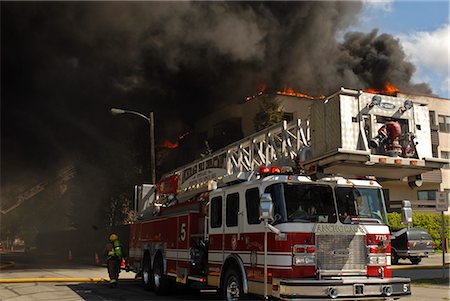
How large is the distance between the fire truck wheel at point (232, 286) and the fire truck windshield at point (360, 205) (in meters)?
1.80

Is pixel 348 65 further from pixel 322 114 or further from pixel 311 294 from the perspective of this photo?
pixel 311 294

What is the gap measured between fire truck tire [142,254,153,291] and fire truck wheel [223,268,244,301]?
391cm

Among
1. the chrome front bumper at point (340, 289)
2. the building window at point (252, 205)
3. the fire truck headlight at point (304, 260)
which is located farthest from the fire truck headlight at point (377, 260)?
the building window at point (252, 205)

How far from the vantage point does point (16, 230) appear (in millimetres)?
66438

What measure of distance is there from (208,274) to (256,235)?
180 centimetres

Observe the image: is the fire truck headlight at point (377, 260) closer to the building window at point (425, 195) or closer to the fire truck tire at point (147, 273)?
the fire truck tire at point (147, 273)

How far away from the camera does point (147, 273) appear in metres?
11.3

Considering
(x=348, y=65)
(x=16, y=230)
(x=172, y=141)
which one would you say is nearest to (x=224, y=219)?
(x=172, y=141)

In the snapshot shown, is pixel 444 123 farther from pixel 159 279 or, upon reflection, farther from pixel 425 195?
pixel 159 279

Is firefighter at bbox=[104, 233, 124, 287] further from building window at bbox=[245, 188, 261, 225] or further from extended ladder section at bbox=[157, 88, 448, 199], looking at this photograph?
building window at bbox=[245, 188, 261, 225]

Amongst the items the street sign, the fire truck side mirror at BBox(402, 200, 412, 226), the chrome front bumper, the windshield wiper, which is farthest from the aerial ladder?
the street sign

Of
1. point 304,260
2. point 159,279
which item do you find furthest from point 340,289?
point 159,279

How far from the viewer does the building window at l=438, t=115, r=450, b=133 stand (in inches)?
1341

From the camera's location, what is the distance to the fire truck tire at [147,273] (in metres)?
11.1
